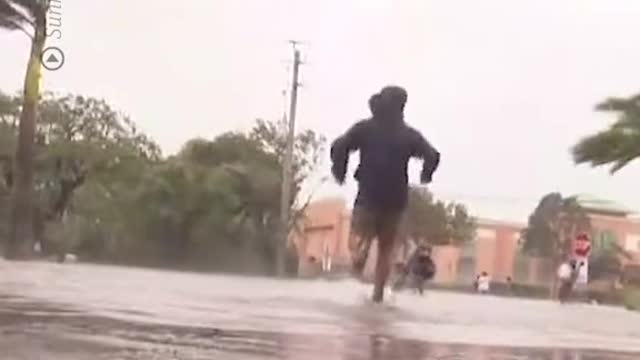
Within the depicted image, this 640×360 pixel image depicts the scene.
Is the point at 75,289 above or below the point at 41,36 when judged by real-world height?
below

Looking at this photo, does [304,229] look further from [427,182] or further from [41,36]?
[427,182]

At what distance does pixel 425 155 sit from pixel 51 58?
16.3 metres

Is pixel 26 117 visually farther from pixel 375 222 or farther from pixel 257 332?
pixel 257 332

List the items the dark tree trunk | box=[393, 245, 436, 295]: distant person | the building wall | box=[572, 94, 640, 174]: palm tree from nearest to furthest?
box=[393, 245, 436, 295]: distant person
the dark tree trunk
box=[572, 94, 640, 174]: palm tree
the building wall

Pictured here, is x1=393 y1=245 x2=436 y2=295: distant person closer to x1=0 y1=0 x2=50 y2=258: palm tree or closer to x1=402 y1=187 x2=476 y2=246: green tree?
x1=0 y1=0 x2=50 y2=258: palm tree

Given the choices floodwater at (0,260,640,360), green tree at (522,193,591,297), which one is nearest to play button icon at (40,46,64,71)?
floodwater at (0,260,640,360)

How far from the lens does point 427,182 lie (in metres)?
9.42

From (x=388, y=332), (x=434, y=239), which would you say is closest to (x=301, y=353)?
(x=388, y=332)

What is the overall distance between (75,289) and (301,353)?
16.5ft

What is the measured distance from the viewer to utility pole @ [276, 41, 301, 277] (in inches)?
1772

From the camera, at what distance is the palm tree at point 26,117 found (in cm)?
2236

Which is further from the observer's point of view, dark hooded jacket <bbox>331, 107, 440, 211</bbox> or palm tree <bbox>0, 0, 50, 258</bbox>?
palm tree <bbox>0, 0, 50, 258</bbox>

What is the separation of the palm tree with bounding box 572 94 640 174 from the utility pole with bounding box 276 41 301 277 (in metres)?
18.0

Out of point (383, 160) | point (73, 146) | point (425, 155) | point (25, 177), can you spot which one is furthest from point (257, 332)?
point (73, 146)
